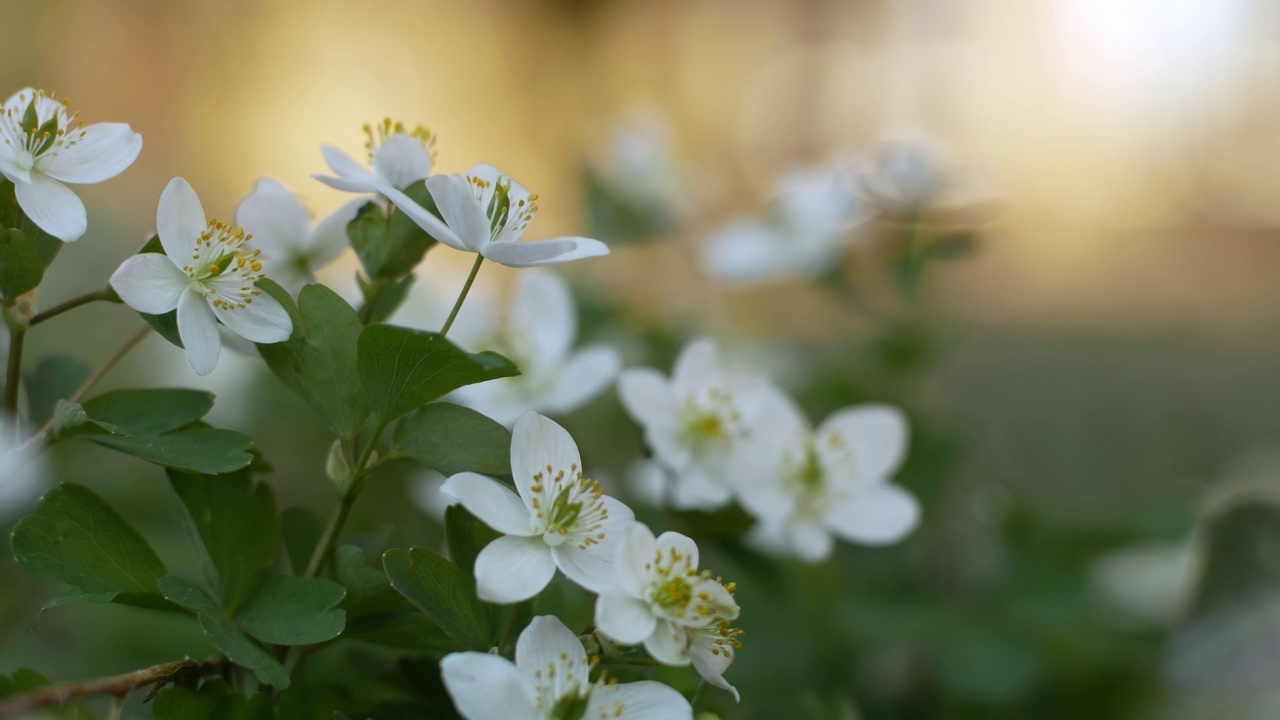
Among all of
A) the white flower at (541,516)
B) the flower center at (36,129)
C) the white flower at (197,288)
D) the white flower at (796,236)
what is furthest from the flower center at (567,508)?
the white flower at (796,236)

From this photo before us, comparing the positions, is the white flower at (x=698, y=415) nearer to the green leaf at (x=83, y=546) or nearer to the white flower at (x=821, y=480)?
the white flower at (x=821, y=480)

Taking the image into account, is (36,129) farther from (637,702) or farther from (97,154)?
(637,702)

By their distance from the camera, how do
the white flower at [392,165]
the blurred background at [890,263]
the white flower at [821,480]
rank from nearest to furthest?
the white flower at [392,165]
the white flower at [821,480]
the blurred background at [890,263]

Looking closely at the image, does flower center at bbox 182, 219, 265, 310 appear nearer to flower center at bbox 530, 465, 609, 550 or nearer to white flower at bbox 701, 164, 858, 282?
flower center at bbox 530, 465, 609, 550

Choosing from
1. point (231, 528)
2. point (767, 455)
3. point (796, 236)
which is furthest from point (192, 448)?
point (796, 236)

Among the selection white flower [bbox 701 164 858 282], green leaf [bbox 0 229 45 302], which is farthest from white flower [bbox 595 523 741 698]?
white flower [bbox 701 164 858 282]
